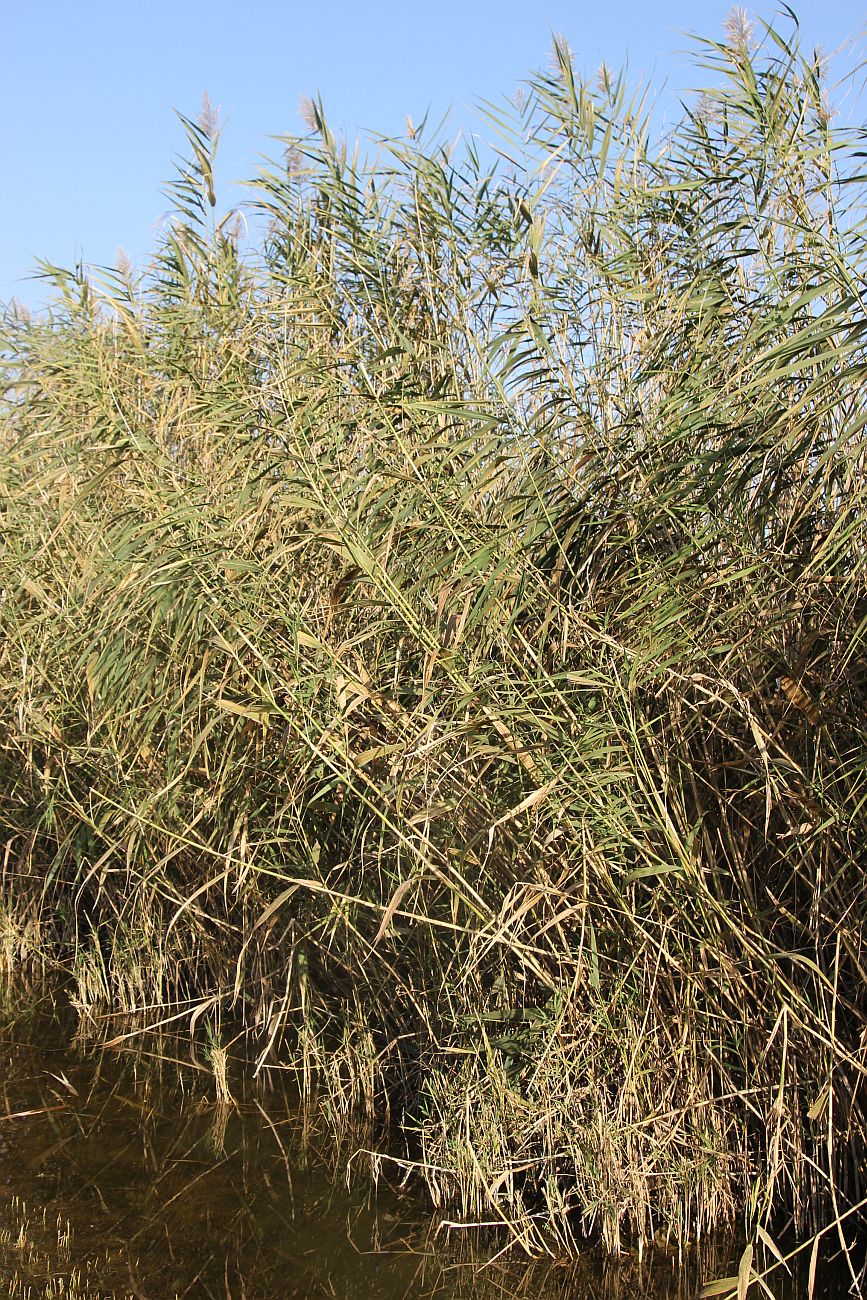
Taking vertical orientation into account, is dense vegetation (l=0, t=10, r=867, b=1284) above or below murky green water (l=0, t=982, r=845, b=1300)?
above

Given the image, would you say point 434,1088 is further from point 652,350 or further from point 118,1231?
point 652,350

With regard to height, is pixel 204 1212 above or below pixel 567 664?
below

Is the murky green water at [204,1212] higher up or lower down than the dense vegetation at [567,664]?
lower down

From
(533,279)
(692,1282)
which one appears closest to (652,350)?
(533,279)

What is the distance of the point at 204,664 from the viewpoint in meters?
3.75

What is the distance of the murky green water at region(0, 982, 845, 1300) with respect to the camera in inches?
143

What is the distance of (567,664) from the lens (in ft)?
12.4

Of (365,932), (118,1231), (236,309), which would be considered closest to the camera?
(118,1231)

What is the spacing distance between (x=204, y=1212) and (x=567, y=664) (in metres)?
2.19

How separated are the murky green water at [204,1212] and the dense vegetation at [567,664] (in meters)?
0.17

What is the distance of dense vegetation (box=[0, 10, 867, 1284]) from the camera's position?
345 cm

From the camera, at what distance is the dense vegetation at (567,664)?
11.3 feet

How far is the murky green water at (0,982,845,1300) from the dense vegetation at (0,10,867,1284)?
169mm

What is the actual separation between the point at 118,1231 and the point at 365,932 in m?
1.26
